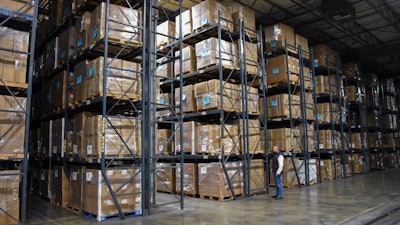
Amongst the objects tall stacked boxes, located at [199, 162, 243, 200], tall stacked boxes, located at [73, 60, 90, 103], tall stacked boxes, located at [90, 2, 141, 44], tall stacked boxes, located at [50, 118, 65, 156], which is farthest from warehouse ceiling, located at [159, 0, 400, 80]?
tall stacked boxes, located at [199, 162, 243, 200]

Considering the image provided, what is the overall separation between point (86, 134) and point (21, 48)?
2.22m

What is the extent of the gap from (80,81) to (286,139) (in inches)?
296

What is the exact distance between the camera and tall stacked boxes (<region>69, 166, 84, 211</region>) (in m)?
7.43

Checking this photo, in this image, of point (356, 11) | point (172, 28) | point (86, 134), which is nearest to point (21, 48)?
point (86, 134)

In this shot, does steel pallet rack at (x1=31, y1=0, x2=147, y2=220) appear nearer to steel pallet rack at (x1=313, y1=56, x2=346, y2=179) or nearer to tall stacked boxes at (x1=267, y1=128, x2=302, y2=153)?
tall stacked boxes at (x1=267, y1=128, x2=302, y2=153)

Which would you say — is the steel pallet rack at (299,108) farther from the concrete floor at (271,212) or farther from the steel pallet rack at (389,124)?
the steel pallet rack at (389,124)

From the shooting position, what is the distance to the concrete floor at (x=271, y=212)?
21.0 feet

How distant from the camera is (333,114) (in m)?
15.2

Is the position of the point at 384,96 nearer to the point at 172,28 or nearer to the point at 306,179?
the point at 306,179

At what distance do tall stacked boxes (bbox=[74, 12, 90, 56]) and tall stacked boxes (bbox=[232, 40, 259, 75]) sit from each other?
473 cm

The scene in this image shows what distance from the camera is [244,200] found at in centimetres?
905

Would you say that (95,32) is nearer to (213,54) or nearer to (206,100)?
(213,54)

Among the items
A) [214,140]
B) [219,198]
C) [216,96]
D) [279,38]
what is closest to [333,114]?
[279,38]

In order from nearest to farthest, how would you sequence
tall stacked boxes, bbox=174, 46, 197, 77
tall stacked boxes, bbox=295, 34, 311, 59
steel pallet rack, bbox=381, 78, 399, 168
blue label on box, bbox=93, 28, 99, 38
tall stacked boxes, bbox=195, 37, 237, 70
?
blue label on box, bbox=93, 28, 99, 38 < tall stacked boxes, bbox=195, 37, 237, 70 < tall stacked boxes, bbox=174, 46, 197, 77 < tall stacked boxes, bbox=295, 34, 311, 59 < steel pallet rack, bbox=381, 78, 399, 168
